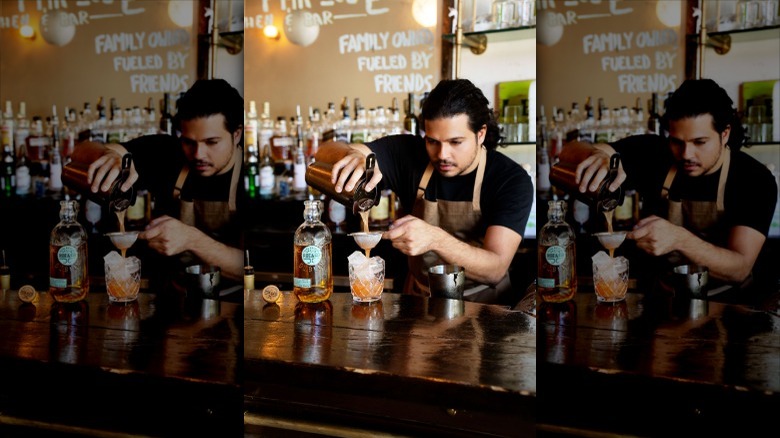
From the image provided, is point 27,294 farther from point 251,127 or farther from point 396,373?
point 251,127

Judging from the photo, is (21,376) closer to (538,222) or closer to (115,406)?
(115,406)

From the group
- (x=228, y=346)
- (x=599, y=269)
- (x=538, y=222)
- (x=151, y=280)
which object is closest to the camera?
(x=228, y=346)

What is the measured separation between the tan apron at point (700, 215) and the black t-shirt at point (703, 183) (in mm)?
11

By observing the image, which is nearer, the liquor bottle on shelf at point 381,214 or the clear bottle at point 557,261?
the clear bottle at point 557,261

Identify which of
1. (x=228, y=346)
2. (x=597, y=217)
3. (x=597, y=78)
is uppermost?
(x=597, y=78)

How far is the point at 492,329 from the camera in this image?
1.62 metres

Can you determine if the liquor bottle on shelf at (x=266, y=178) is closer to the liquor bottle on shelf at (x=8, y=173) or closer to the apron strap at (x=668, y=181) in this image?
the liquor bottle on shelf at (x=8, y=173)

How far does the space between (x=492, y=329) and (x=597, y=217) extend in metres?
0.74

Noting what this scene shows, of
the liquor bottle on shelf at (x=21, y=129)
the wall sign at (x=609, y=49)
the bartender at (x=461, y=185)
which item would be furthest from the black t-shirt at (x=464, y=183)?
the liquor bottle on shelf at (x=21, y=129)

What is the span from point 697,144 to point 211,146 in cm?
140

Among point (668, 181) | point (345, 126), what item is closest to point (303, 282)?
point (668, 181)

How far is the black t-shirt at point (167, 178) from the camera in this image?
76.6 inches

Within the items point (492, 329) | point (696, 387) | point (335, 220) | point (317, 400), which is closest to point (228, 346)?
point (317, 400)

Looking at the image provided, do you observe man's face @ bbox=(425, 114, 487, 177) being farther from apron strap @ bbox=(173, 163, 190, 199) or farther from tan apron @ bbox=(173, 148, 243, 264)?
apron strap @ bbox=(173, 163, 190, 199)
